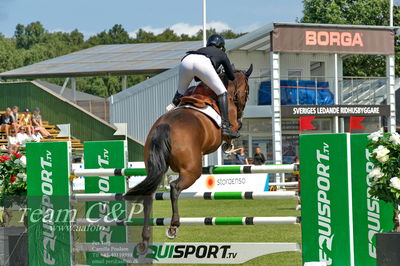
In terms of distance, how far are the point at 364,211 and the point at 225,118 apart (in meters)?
1.54

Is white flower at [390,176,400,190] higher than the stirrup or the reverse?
the reverse

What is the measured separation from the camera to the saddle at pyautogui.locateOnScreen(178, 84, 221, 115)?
7.28m

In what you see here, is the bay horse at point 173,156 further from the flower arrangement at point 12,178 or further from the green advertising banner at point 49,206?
the flower arrangement at point 12,178

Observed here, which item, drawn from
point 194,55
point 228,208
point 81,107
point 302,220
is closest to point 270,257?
point 302,220

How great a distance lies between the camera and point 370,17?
45.7 metres

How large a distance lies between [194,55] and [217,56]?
0.71 ft

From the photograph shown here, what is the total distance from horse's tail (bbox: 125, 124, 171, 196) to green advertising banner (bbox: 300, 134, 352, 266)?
1139 mm

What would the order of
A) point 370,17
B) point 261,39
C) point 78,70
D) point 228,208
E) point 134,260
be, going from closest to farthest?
point 134,260, point 228,208, point 261,39, point 78,70, point 370,17

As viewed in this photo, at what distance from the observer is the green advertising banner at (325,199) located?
6.62 metres

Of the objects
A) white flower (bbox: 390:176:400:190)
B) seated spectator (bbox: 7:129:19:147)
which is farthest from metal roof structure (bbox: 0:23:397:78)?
white flower (bbox: 390:176:400:190)

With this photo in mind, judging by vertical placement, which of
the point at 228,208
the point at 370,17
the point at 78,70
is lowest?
the point at 228,208

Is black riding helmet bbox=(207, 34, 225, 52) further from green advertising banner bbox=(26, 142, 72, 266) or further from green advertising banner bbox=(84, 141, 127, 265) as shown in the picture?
green advertising banner bbox=(26, 142, 72, 266)

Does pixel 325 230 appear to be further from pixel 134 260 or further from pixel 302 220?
pixel 134 260

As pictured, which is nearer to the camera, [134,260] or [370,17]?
[134,260]
